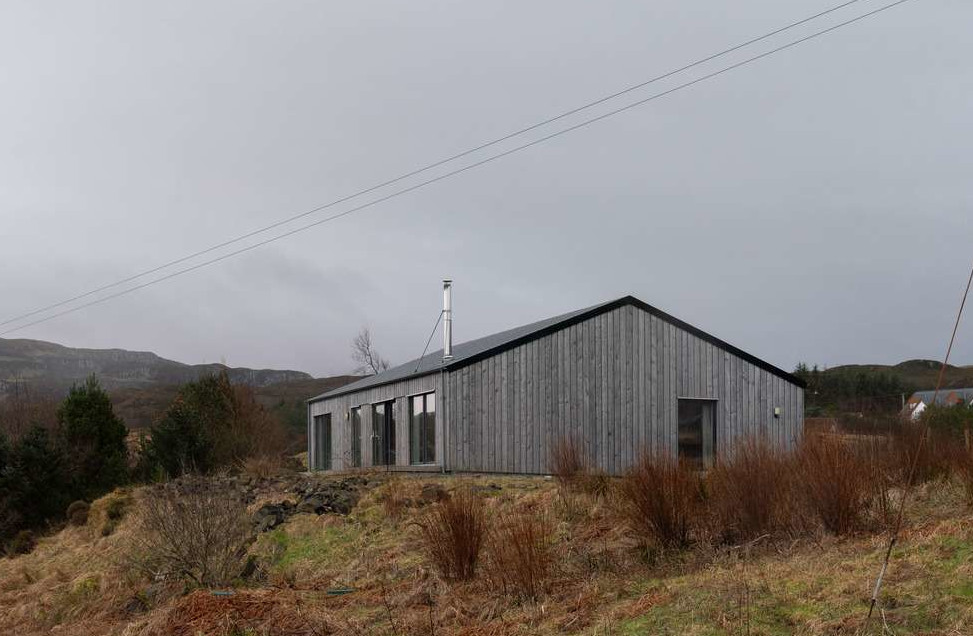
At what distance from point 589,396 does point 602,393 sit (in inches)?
12.7

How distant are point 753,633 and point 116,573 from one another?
859 cm

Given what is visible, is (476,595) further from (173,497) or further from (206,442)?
(206,442)

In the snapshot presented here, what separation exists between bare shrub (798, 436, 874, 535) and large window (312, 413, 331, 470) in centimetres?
2112

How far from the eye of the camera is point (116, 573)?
11.3 metres

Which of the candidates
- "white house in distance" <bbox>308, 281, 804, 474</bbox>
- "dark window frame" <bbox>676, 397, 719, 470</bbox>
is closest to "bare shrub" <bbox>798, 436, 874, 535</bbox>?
"white house in distance" <bbox>308, 281, 804, 474</bbox>

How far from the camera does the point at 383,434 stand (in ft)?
73.3

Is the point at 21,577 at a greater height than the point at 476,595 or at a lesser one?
lesser

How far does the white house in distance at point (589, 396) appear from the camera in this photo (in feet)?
60.3

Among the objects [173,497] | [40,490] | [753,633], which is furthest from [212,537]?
[40,490]

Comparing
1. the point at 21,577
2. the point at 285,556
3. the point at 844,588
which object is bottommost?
the point at 21,577

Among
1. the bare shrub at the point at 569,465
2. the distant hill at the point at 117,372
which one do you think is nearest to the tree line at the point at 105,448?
the bare shrub at the point at 569,465

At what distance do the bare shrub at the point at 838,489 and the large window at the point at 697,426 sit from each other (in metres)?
12.5

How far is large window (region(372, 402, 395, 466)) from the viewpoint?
2166 cm

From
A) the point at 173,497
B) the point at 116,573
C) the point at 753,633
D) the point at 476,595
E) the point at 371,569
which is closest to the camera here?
the point at 753,633
